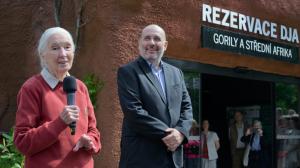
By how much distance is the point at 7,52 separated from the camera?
30.0 feet

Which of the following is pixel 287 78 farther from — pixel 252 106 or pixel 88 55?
pixel 88 55

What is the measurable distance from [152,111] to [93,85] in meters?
3.53

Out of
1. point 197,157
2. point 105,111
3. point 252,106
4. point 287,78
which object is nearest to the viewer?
point 105,111

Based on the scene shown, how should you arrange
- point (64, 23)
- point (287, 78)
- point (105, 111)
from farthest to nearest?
1. point (287, 78)
2. point (64, 23)
3. point (105, 111)

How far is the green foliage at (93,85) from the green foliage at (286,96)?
5.18 metres

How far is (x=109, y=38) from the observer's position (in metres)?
7.57

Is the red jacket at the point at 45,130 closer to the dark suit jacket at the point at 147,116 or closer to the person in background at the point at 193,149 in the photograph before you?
the dark suit jacket at the point at 147,116

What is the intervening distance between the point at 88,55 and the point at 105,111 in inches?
37.0

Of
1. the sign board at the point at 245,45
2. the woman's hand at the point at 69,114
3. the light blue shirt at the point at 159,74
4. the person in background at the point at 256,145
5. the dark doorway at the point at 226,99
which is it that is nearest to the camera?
the woman's hand at the point at 69,114

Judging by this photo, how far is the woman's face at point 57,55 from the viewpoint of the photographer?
11.3 ft

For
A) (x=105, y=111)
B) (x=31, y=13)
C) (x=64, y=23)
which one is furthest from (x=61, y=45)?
(x=31, y=13)

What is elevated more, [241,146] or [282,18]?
[282,18]

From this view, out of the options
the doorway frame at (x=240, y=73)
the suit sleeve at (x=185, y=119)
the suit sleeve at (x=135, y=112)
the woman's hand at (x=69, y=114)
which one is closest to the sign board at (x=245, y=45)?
the doorway frame at (x=240, y=73)

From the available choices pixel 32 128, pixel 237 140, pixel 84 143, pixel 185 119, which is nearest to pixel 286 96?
pixel 237 140
